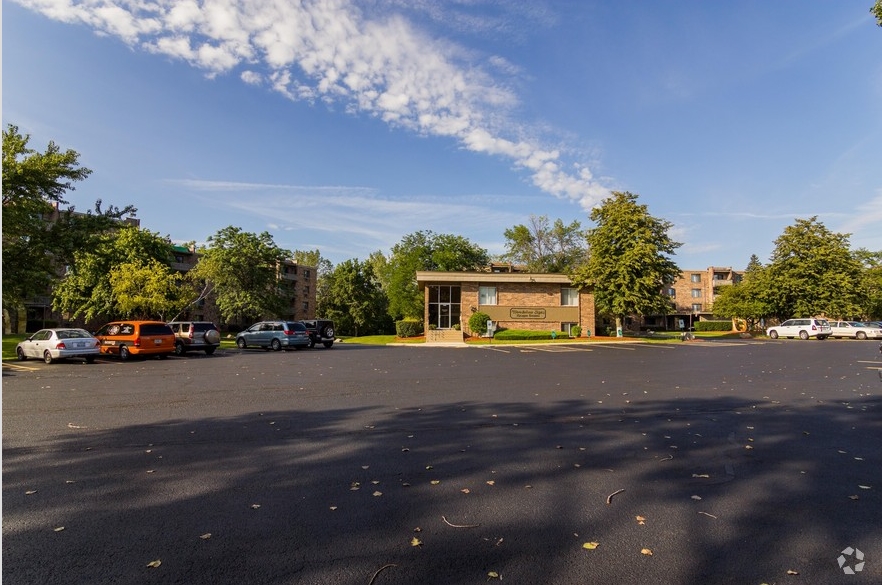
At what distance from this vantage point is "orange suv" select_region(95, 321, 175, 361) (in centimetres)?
2048

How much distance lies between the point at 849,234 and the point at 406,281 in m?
45.6

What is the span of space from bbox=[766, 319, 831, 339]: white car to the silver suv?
39618 mm

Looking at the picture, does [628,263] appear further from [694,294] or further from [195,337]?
[694,294]

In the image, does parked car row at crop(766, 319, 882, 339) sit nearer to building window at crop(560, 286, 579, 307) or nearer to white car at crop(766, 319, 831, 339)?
white car at crop(766, 319, 831, 339)

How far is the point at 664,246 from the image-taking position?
40.0 metres

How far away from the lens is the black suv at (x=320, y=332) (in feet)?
96.5

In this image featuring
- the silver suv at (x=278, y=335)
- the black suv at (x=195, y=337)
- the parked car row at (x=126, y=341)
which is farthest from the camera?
the silver suv at (x=278, y=335)

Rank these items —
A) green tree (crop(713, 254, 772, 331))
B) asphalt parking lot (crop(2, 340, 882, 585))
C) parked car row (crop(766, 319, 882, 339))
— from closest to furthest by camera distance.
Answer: asphalt parking lot (crop(2, 340, 882, 585)) < parked car row (crop(766, 319, 882, 339)) < green tree (crop(713, 254, 772, 331))

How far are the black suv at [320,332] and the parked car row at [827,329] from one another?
125 ft

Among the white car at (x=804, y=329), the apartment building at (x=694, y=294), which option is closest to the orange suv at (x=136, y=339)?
the white car at (x=804, y=329)

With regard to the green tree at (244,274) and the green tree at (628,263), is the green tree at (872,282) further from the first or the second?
A: the green tree at (244,274)

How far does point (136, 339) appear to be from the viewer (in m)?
20.4

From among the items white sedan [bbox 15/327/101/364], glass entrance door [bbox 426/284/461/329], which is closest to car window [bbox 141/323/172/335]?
white sedan [bbox 15/327/101/364]

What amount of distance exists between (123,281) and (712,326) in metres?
68.8
